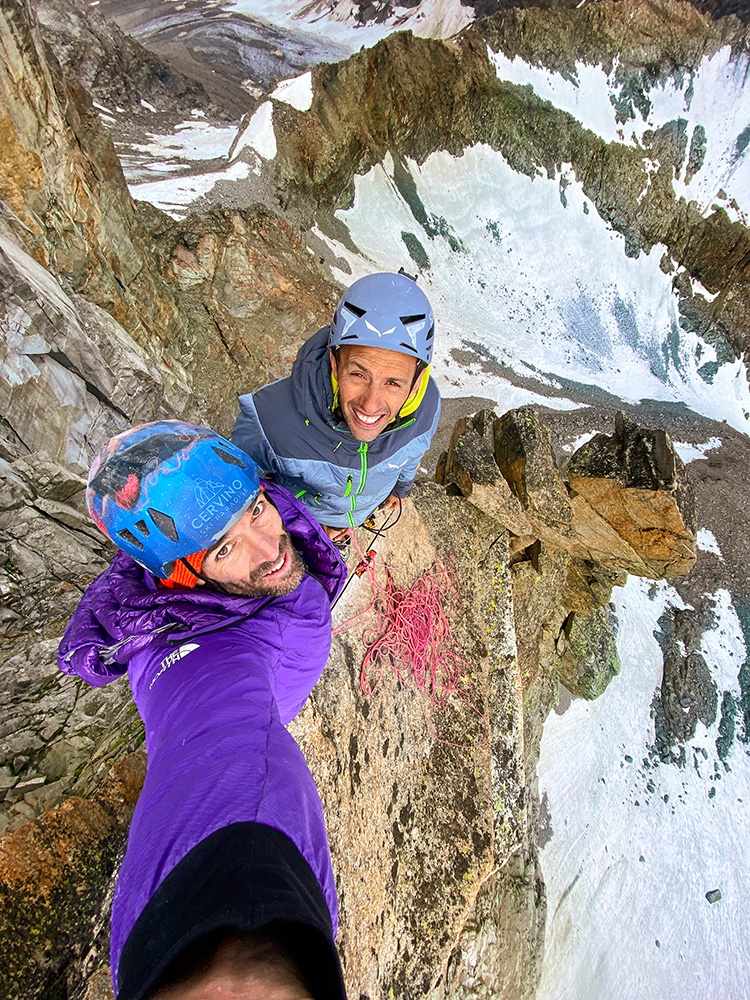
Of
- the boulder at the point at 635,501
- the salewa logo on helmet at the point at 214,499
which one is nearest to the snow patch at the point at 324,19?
the boulder at the point at 635,501

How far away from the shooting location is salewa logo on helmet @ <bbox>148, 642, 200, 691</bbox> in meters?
1.89

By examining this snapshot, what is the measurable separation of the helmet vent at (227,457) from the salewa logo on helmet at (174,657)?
91 cm

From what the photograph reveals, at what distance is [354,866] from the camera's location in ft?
Answer: 11.5

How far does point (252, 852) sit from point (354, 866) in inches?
115

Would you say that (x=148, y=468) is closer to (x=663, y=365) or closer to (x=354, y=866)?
(x=354, y=866)

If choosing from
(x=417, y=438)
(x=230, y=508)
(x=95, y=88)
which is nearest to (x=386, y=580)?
(x=417, y=438)

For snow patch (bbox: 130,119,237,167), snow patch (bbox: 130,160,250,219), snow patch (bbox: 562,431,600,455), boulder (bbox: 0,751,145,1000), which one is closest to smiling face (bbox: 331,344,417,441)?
boulder (bbox: 0,751,145,1000)

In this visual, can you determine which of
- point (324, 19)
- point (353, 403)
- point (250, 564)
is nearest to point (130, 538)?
point (250, 564)

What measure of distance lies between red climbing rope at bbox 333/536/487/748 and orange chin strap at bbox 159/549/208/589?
7.87 feet

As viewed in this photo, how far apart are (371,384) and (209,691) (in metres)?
2.05

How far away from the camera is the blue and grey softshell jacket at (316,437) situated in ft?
10.7

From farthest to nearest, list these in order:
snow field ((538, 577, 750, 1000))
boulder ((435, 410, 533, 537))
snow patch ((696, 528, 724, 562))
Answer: snow patch ((696, 528, 724, 562)) → snow field ((538, 577, 750, 1000)) → boulder ((435, 410, 533, 537))

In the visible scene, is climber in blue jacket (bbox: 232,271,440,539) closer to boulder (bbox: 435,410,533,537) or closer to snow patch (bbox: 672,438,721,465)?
boulder (bbox: 435,410,533,537)

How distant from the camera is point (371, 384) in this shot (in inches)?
121
